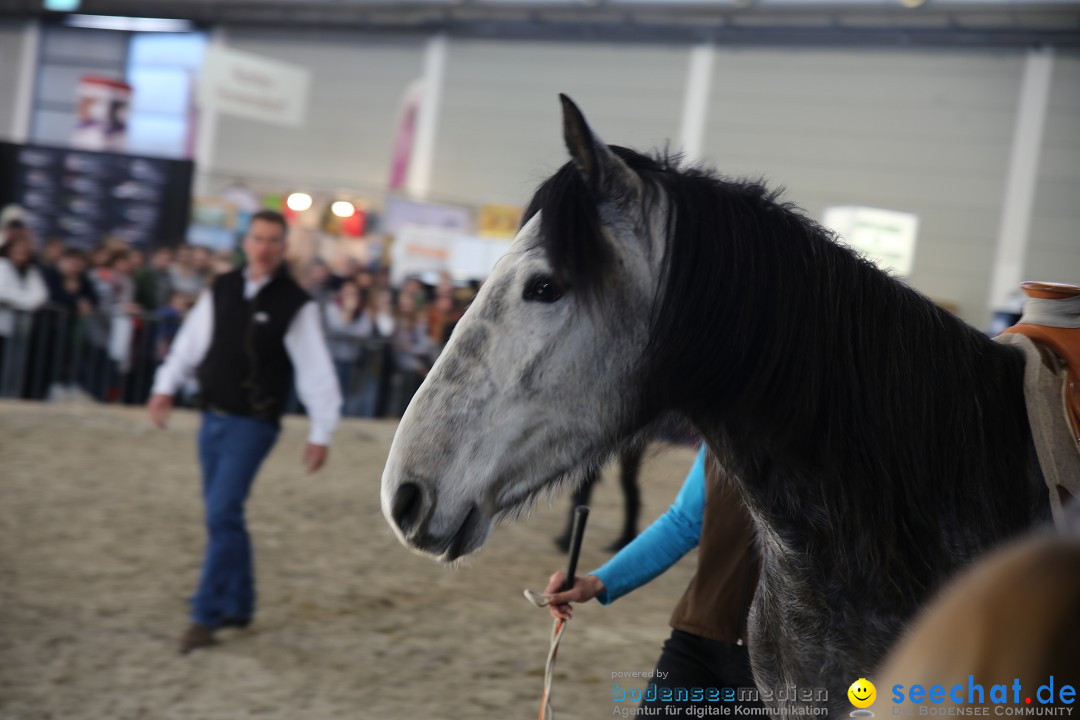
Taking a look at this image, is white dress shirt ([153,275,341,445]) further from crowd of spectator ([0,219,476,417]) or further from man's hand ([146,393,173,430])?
crowd of spectator ([0,219,476,417])

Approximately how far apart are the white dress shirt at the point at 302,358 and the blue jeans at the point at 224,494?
0.29 meters

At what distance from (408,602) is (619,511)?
366 cm

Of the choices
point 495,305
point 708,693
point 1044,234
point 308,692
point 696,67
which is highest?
point 696,67

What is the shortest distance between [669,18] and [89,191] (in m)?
11.3

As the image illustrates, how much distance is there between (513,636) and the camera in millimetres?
5605

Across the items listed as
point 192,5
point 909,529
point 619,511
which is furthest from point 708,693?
point 192,5

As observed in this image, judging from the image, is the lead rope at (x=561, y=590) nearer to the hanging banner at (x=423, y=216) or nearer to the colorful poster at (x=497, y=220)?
the hanging banner at (x=423, y=216)

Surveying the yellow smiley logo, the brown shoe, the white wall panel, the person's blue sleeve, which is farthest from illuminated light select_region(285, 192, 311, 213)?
the yellow smiley logo

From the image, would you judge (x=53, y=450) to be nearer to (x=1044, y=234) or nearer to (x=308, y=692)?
(x=308, y=692)

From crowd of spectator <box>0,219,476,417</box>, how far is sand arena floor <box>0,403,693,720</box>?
1.21 meters

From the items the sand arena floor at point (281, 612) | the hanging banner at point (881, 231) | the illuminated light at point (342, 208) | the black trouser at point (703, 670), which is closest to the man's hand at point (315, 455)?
the sand arena floor at point (281, 612)

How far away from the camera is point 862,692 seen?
170cm

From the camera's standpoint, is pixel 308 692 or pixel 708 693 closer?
pixel 708 693

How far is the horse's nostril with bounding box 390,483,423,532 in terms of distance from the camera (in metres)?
1.63
